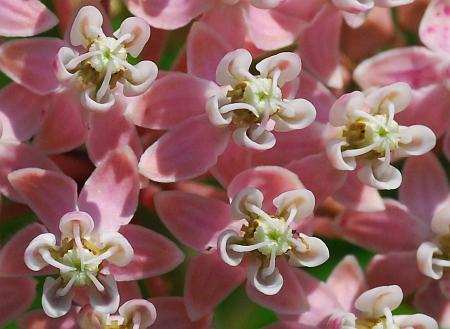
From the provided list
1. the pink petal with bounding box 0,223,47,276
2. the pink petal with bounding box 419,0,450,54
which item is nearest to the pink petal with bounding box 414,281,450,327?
the pink petal with bounding box 419,0,450,54

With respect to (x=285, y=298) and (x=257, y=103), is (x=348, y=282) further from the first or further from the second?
(x=257, y=103)

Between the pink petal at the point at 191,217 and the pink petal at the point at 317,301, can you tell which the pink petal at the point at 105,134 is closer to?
the pink petal at the point at 191,217

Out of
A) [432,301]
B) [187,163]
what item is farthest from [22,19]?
[432,301]

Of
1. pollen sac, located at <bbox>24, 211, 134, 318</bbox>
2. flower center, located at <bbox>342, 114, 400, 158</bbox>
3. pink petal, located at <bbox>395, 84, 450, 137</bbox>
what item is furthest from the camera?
pink petal, located at <bbox>395, 84, 450, 137</bbox>

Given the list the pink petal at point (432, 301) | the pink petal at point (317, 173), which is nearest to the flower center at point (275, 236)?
the pink petal at point (317, 173)

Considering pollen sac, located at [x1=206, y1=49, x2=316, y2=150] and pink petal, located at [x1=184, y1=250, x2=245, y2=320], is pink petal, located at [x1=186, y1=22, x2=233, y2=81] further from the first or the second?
pink petal, located at [x1=184, y1=250, x2=245, y2=320]

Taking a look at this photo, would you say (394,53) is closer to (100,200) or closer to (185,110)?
(185,110)

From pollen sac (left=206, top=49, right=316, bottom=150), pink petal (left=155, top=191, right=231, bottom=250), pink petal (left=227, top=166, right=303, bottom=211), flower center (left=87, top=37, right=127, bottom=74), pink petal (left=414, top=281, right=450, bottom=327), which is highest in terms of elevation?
flower center (left=87, top=37, right=127, bottom=74)

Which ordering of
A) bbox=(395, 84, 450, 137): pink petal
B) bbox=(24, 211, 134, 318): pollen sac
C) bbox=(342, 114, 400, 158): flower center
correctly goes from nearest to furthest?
bbox=(24, 211, 134, 318): pollen sac, bbox=(342, 114, 400, 158): flower center, bbox=(395, 84, 450, 137): pink petal
